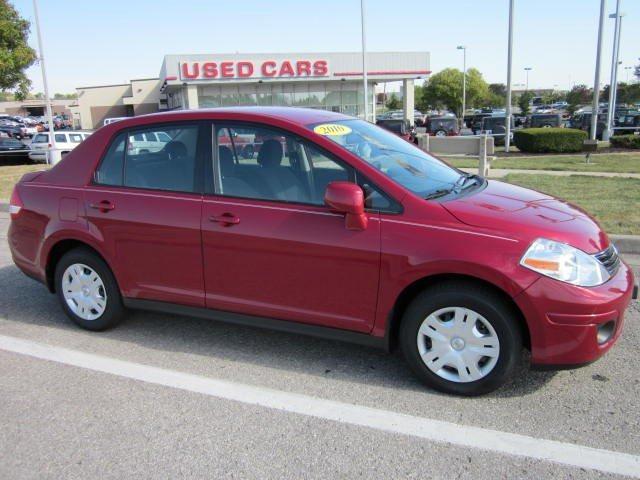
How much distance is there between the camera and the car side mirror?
11.1 ft

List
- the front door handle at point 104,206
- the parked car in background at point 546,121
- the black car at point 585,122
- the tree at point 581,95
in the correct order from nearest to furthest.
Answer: the front door handle at point 104,206
the black car at point 585,122
the parked car in background at point 546,121
the tree at point 581,95

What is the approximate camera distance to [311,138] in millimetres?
3795

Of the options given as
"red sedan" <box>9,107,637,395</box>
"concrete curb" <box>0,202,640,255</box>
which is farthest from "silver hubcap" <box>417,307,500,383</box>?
"concrete curb" <box>0,202,640,255</box>

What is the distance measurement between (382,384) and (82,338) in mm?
2418

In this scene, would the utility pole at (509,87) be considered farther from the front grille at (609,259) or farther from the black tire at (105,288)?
the black tire at (105,288)

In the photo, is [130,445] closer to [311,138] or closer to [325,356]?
[325,356]

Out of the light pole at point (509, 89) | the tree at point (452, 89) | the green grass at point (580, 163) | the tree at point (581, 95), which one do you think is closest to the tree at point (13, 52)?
the green grass at point (580, 163)

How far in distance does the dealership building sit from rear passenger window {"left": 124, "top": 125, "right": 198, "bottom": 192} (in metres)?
34.6

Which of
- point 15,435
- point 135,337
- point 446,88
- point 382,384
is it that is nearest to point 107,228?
point 135,337

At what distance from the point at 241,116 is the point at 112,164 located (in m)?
1.17

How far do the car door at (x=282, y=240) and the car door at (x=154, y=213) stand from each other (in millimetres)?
144

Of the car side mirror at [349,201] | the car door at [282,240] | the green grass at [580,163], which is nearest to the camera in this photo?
the car side mirror at [349,201]

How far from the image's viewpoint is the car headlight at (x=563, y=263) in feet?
10.5

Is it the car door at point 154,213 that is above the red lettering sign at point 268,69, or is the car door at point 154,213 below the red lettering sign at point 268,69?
below
